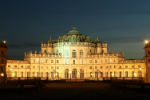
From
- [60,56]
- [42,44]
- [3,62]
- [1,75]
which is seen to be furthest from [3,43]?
[42,44]

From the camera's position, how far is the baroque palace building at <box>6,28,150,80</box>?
380 ft

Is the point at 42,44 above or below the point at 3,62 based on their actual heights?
above

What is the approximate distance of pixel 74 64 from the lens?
4906 inches

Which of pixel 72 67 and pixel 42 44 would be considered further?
pixel 42 44

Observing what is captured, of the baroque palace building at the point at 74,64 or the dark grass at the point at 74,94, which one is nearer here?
the dark grass at the point at 74,94

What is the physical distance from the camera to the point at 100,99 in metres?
31.5

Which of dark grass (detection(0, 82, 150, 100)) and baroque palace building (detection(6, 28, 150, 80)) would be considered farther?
baroque palace building (detection(6, 28, 150, 80))

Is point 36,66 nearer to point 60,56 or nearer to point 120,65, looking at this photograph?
point 60,56

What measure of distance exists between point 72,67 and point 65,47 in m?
10.6

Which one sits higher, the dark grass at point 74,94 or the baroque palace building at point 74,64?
the baroque palace building at point 74,64

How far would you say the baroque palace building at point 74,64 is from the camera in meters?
116

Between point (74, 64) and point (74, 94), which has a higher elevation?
point (74, 64)

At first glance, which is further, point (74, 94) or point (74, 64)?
point (74, 64)

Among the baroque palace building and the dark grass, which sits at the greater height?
the baroque palace building
